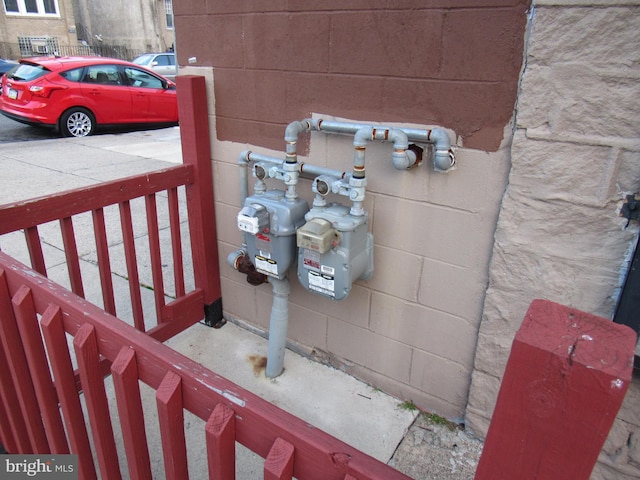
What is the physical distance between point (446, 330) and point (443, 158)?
0.84 metres

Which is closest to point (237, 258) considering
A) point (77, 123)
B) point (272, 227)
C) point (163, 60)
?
point (272, 227)

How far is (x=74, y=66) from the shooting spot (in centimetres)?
838

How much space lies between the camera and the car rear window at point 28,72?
8.16m

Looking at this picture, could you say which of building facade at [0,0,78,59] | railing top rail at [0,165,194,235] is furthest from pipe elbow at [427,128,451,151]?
building facade at [0,0,78,59]

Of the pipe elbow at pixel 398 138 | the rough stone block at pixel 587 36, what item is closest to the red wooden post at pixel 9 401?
the pipe elbow at pixel 398 138

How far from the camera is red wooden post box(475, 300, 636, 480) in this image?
675 mm

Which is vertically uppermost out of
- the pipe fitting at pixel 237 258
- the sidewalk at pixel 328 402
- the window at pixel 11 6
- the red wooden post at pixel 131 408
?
the window at pixel 11 6

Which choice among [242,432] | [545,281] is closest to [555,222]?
[545,281]

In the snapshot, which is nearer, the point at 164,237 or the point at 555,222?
the point at 555,222

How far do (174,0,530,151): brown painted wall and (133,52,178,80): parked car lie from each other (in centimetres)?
1165

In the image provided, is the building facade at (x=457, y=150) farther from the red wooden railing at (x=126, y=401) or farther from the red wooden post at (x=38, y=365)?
the red wooden post at (x=38, y=365)

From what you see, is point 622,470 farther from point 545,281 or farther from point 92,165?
point 92,165

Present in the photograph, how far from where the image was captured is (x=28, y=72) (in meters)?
8.24

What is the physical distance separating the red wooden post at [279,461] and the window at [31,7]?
1141 inches
